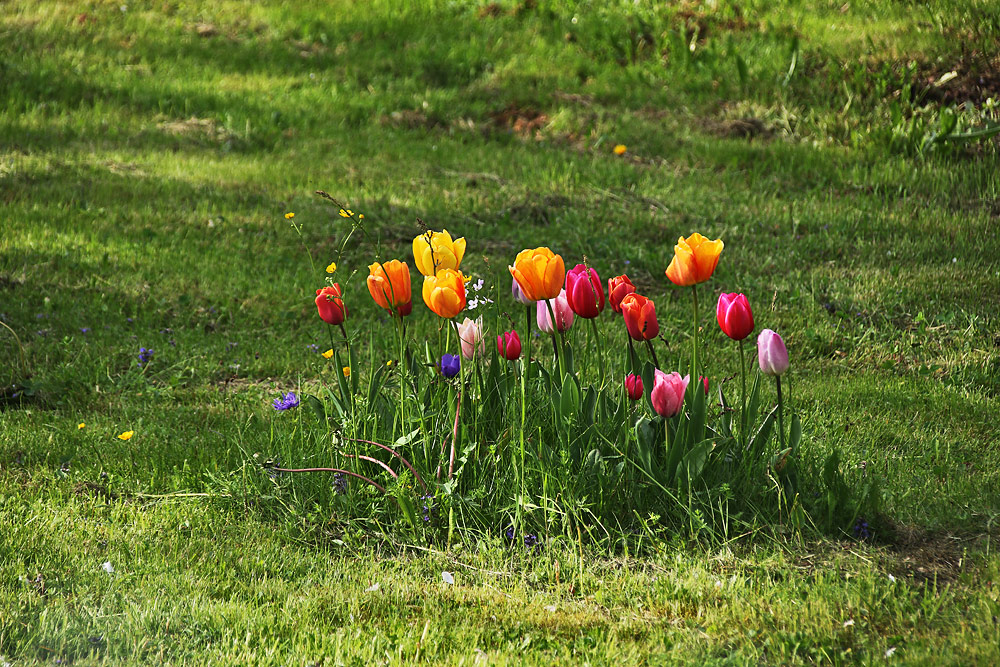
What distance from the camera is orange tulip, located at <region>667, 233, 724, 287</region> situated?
9.57 feet

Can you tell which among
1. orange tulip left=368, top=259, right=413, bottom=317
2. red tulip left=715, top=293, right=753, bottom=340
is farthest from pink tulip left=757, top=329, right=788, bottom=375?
orange tulip left=368, top=259, right=413, bottom=317

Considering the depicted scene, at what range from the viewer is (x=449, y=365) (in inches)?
133

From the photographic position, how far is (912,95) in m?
8.40

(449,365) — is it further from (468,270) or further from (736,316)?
(468,270)

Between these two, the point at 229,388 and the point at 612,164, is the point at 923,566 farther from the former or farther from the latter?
the point at 612,164

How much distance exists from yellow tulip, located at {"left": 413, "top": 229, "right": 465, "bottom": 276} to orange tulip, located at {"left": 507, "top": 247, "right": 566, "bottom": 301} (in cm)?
30

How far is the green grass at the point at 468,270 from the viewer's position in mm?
2781

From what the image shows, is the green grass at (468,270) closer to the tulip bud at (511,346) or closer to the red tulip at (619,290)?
the tulip bud at (511,346)

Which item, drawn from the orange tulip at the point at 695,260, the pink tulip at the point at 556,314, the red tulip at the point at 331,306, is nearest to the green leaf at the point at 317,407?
the red tulip at the point at 331,306

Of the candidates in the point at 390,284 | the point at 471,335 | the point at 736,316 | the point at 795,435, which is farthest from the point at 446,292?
the point at 795,435

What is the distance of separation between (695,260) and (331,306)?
1280 mm

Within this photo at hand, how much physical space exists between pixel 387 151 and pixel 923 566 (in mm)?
6486

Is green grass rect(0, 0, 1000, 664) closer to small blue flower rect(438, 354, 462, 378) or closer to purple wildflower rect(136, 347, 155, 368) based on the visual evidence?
purple wildflower rect(136, 347, 155, 368)

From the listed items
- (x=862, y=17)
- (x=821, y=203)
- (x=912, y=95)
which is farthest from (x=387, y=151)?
(x=862, y=17)
